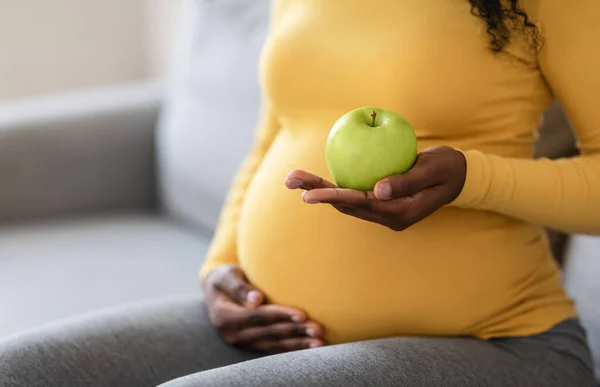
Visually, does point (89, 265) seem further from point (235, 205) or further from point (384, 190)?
point (384, 190)

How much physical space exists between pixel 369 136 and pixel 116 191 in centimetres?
105

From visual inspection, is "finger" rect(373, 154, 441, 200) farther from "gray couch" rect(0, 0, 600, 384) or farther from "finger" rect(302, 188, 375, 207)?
"gray couch" rect(0, 0, 600, 384)

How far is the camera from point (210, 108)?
4.94ft

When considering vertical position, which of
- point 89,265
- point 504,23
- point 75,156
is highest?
point 504,23

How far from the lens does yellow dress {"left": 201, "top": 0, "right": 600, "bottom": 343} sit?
31.7 inches

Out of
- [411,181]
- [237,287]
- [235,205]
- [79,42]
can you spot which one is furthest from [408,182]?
[79,42]

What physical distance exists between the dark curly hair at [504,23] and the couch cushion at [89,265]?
0.70m

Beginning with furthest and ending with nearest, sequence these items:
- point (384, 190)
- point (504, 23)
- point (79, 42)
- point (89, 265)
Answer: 1. point (79, 42)
2. point (89, 265)
3. point (504, 23)
4. point (384, 190)

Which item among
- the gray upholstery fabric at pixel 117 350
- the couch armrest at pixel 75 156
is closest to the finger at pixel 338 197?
the gray upholstery fabric at pixel 117 350

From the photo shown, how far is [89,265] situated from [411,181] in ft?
2.73

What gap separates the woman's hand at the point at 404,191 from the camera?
708 millimetres

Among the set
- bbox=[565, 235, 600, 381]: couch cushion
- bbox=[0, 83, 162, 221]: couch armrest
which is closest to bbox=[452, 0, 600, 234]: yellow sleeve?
bbox=[565, 235, 600, 381]: couch cushion

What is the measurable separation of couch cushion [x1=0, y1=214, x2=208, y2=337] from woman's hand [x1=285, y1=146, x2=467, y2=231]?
24.0 inches

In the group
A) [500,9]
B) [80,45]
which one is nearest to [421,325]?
[500,9]
